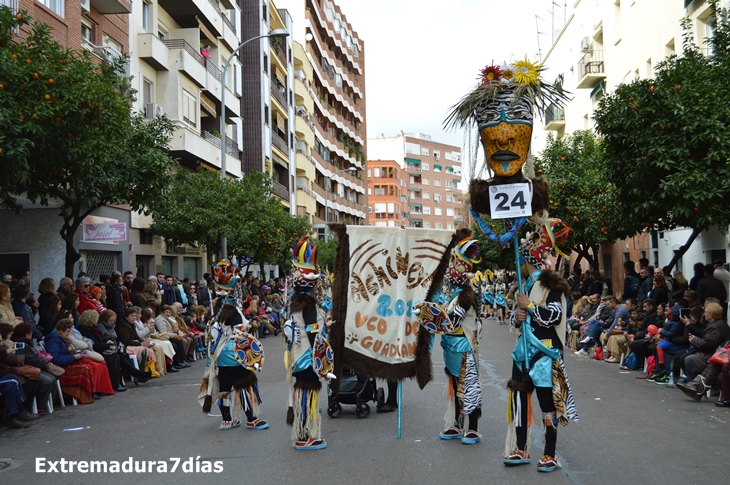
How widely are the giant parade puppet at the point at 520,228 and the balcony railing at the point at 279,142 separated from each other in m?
42.0

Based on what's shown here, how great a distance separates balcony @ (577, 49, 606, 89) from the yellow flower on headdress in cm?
3038

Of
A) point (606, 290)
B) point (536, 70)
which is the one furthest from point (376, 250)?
point (606, 290)

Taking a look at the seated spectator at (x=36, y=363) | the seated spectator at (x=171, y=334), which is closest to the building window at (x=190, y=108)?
the seated spectator at (x=171, y=334)

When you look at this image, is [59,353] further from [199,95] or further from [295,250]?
[199,95]

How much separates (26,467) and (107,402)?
4.52 meters

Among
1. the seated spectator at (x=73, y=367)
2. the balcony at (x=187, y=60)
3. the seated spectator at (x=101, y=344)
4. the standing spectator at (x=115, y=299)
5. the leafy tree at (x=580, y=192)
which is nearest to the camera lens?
the seated spectator at (x=73, y=367)

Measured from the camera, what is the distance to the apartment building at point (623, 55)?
24000 millimetres

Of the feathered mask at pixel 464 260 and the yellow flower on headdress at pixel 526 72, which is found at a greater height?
the yellow flower on headdress at pixel 526 72

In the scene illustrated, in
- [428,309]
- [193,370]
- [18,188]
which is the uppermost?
[18,188]

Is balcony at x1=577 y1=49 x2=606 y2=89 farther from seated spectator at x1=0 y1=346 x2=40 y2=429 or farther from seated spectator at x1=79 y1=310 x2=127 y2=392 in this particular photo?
seated spectator at x1=0 y1=346 x2=40 y2=429

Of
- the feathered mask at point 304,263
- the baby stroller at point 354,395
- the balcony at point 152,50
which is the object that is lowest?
the baby stroller at point 354,395

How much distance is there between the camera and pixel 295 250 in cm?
827

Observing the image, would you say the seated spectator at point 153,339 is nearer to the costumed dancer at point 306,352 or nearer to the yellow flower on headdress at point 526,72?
the costumed dancer at point 306,352

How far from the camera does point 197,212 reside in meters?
25.8
